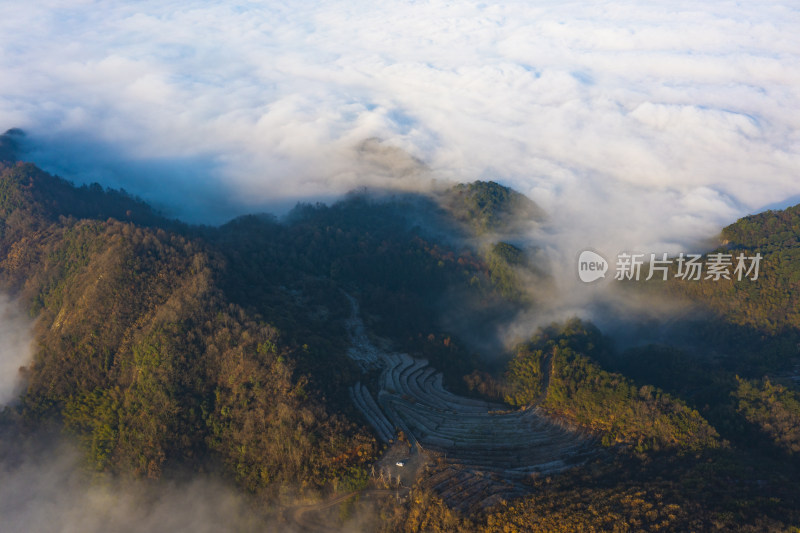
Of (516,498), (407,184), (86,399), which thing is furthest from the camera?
(407,184)

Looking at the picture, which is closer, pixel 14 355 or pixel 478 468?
pixel 478 468

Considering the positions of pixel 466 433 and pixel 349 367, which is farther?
pixel 349 367

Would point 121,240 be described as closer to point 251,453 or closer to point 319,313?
point 319,313

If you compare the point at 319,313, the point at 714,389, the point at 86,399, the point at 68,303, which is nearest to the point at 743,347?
the point at 714,389

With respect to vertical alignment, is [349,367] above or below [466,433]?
above

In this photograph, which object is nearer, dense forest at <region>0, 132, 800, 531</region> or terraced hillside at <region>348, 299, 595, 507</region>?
dense forest at <region>0, 132, 800, 531</region>
